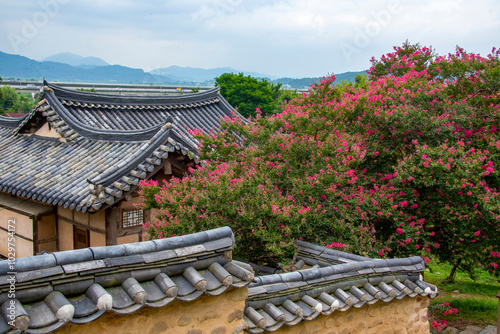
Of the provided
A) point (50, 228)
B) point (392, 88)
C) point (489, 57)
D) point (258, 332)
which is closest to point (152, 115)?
point (50, 228)

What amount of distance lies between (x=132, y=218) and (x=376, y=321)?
6.61 metres

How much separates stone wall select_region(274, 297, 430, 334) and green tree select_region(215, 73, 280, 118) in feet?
150

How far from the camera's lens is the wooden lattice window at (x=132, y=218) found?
10180 millimetres

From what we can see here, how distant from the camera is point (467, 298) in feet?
44.2

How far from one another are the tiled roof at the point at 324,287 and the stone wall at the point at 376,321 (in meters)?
0.21

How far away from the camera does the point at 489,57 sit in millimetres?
→ 10062

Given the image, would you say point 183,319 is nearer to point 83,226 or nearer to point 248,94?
point 83,226

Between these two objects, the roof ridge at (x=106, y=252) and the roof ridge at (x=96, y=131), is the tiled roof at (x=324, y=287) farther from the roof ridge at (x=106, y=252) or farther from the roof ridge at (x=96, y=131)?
the roof ridge at (x=96, y=131)

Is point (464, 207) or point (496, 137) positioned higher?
point (496, 137)

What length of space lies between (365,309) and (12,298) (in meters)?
4.68

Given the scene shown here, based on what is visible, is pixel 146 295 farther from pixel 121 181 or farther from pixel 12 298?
pixel 121 181

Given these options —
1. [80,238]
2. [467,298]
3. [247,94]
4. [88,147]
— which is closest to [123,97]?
[88,147]

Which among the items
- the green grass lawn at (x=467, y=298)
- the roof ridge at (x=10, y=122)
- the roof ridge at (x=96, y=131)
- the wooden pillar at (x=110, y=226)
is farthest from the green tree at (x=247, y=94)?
the wooden pillar at (x=110, y=226)

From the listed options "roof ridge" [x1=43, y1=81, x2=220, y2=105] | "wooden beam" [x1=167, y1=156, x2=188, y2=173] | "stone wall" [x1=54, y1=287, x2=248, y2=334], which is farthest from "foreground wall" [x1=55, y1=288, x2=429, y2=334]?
"roof ridge" [x1=43, y1=81, x2=220, y2=105]
